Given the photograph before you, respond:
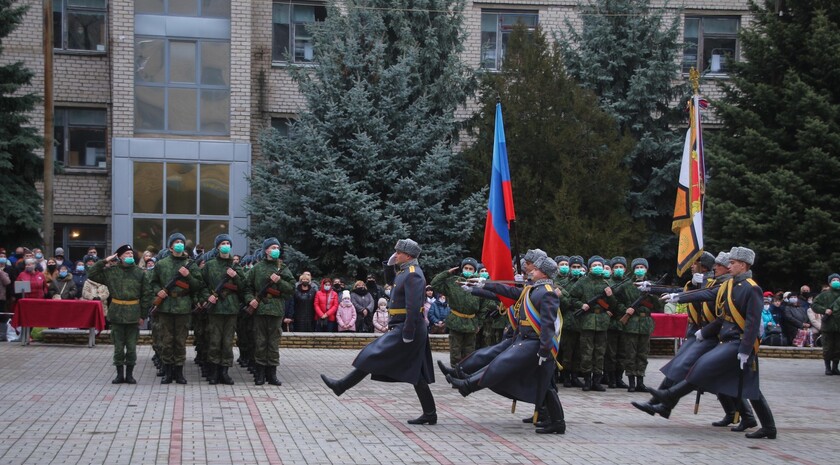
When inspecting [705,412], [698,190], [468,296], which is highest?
[698,190]

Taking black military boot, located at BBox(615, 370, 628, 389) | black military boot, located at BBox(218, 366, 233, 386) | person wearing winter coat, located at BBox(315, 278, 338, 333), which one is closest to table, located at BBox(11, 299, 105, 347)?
person wearing winter coat, located at BBox(315, 278, 338, 333)

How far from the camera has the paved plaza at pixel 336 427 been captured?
32.1ft

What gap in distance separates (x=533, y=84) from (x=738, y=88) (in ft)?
15.8

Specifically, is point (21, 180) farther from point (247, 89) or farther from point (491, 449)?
point (491, 449)

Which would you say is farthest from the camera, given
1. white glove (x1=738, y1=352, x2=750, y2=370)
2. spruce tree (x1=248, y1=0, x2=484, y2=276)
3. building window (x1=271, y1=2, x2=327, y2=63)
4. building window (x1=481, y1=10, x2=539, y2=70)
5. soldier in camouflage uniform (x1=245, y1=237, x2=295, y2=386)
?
building window (x1=481, y1=10, x2=539, y2=70)

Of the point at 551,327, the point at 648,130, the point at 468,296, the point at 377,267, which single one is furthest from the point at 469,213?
the point at 551,327

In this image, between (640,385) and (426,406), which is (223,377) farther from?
(640,385)

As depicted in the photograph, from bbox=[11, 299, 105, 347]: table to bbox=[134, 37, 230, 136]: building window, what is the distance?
9.33 metres

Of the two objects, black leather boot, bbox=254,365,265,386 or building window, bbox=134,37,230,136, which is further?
building window, bbox=134,37,230,136

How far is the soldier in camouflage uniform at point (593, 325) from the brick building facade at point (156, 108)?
13.0 m

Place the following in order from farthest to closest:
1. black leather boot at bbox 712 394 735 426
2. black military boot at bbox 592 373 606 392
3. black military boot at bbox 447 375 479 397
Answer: black military boot at bbox 592 373 606 392, black leather boot at bbox 712 394 735 426, black military boot at bbox 447 375 479 397

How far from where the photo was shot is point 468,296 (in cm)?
1612

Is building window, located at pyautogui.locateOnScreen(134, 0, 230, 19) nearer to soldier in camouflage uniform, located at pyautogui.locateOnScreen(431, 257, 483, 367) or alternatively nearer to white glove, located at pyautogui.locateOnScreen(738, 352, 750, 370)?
soldier in camouflage uniform, located at pyautogui.locateOnScreen(431, 257, 483, 367)

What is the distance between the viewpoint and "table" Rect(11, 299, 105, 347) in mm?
19594
